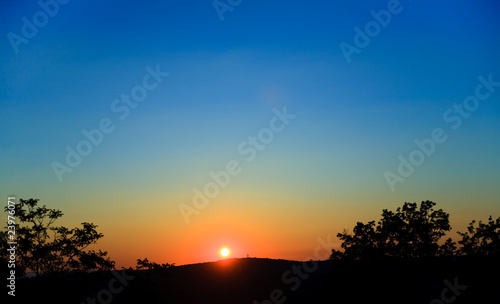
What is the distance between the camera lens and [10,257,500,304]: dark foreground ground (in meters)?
32.1

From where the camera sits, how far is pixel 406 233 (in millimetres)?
44375

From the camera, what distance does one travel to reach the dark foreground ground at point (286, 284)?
32.1m

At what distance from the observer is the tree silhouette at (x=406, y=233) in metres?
44.1

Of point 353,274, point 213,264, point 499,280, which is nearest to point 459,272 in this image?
point 499,280

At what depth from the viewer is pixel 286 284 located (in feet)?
159

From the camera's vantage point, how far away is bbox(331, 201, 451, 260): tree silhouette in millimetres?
44062

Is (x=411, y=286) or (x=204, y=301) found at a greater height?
(x=204, y=301)

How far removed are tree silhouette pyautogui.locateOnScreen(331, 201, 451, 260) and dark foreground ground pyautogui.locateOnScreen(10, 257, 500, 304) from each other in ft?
12.9

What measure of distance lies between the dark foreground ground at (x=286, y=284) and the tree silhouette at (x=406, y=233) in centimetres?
395

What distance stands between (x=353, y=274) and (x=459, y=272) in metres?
8.99

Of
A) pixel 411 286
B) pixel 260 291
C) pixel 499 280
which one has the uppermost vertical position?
pixel 260 291

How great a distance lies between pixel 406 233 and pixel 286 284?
14.5 m

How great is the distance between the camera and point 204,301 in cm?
4669

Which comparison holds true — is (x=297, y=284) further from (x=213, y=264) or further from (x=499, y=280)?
(x=499, y=280)
